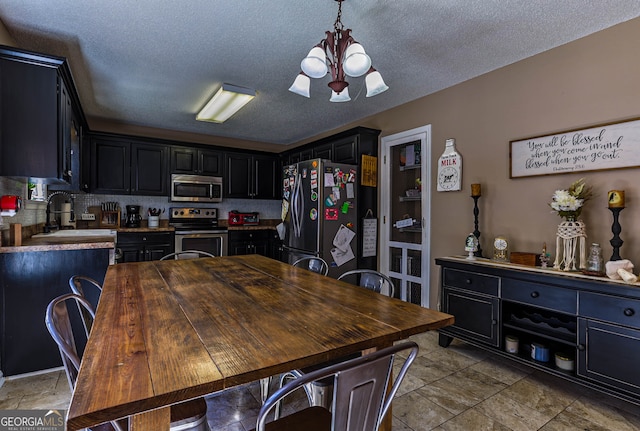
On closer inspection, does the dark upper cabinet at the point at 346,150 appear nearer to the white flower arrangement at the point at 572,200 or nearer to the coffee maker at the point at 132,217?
the white flower arrangement at the point at 572,200

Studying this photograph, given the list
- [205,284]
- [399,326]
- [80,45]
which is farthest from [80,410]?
[80,45]

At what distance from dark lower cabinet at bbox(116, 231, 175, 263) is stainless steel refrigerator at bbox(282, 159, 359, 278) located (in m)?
1.93

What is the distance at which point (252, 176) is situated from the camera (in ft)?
18.5

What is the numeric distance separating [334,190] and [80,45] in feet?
8.73

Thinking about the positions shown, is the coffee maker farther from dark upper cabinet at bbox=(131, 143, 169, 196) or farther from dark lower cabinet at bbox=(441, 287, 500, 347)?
dark lower cabinet at bbox=(441, 287, 500, 347)

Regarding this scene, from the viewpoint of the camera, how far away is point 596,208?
2311 mm

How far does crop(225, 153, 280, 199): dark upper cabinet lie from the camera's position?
5449 millimetres

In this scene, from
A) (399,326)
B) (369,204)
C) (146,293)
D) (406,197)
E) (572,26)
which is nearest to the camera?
(399,326)

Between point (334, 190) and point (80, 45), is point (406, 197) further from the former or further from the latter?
point (80, 45)

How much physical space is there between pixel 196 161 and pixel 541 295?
4806mm

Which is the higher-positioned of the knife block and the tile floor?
the knife block

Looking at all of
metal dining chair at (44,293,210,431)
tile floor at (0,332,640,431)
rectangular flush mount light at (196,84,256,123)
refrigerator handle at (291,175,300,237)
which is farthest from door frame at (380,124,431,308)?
metal dining chair at (44,293,210,431)

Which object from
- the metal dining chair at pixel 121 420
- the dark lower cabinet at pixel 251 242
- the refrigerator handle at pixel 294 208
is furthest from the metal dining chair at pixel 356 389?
the dark lower cabinet at pixel 251 242

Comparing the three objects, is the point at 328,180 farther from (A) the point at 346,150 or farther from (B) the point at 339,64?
(B) the point at 339,64
